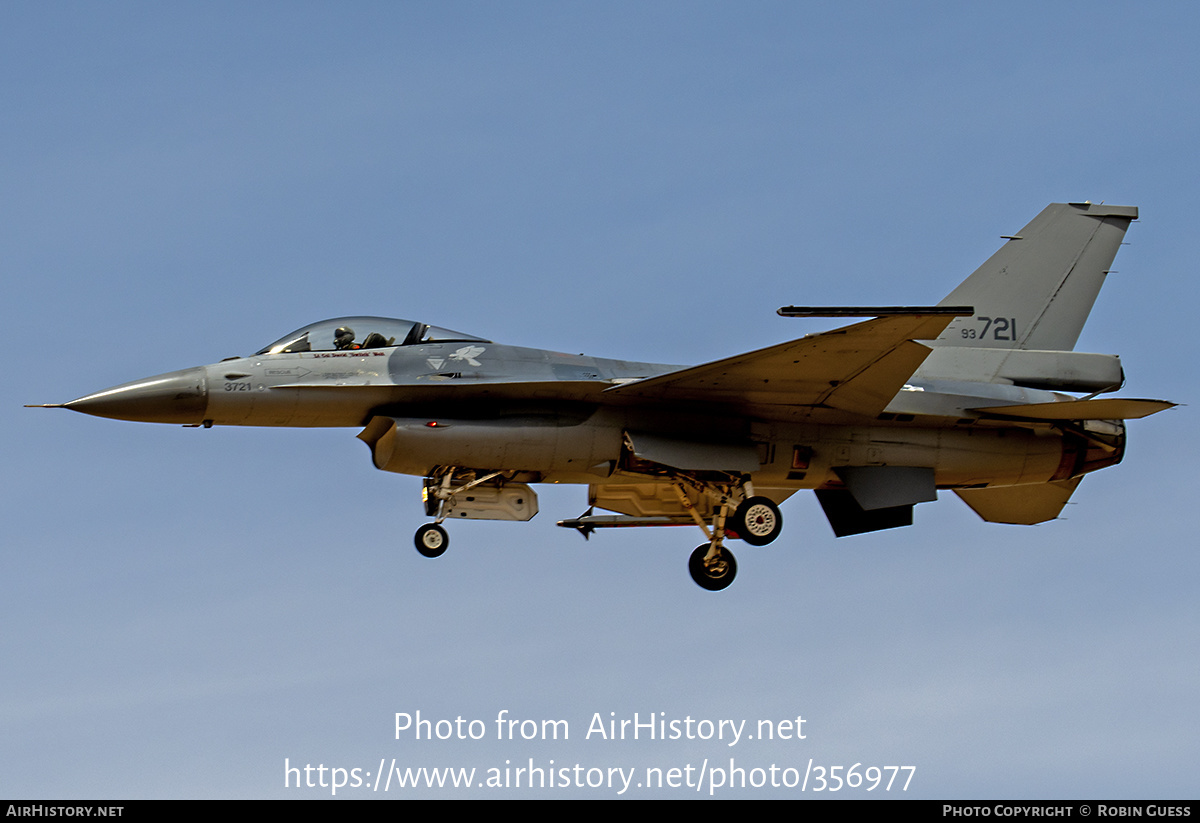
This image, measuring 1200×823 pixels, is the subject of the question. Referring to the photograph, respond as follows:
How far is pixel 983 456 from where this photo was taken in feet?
71.9

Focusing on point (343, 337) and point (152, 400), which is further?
point (343, 337)

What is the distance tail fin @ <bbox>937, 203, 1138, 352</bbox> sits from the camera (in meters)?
23.0

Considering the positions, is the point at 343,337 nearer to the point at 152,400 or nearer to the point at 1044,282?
the point at 152,400

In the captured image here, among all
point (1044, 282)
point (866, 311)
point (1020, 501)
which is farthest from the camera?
point (1020, 501)

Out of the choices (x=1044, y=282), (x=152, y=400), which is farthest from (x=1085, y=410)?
(x=152, y=400)

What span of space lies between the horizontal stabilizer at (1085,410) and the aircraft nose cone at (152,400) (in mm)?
10210

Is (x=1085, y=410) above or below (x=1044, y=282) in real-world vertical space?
below

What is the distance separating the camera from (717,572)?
21.4 m

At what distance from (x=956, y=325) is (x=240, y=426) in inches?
400

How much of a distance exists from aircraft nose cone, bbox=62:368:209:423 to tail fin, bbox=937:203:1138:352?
10.4 m

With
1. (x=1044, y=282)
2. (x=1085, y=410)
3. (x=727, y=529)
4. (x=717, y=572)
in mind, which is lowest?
(x=717, y=572)

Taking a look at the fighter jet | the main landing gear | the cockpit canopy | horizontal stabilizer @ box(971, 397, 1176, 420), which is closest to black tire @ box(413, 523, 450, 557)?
the fighter jet

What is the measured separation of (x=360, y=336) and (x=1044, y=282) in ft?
33.4

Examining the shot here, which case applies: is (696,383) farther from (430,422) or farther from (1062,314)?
(1062,314)
